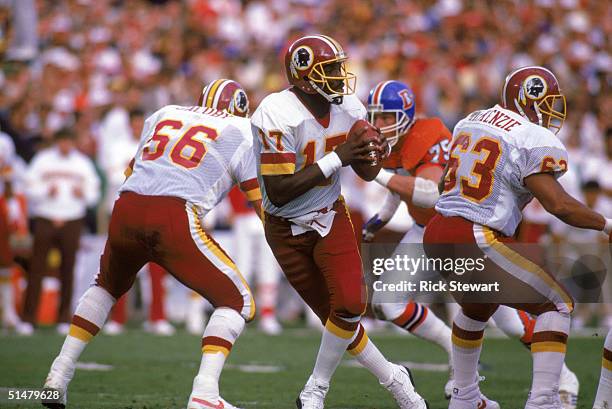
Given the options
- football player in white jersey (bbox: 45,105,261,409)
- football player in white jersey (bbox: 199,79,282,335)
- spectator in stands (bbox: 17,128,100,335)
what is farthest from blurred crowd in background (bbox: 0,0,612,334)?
football player in white jersey (bbox: 45,105,261,409)

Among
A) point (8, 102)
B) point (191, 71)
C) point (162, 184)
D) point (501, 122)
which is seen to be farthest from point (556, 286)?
point (191, 71)

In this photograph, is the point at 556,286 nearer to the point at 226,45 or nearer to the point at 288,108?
the point at 288,108

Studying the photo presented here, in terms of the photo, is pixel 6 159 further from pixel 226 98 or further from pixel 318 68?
pixel 318 68

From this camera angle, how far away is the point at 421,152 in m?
7.32

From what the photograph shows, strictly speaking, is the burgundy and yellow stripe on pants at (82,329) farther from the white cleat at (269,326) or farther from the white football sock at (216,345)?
the white cleat at (269,326)

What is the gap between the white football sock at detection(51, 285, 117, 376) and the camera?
19.4 ft

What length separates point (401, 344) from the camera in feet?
35.2

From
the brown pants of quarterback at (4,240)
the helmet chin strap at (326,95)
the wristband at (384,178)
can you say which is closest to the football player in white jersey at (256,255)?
the brown pants of quarterback at (4,240)

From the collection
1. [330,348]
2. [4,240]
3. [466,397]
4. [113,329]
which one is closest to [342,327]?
[330,348]

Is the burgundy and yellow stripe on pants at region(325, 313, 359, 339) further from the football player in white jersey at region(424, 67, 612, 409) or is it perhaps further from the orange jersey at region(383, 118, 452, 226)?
the orange jersey at region(383, 118, 452, 226)

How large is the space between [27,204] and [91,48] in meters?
3.33

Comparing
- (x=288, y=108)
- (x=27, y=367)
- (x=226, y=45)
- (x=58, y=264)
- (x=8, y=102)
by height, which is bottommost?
(x=27, y=367)

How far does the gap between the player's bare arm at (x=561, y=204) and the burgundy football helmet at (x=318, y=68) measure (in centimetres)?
118

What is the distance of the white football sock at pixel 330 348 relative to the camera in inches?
228
